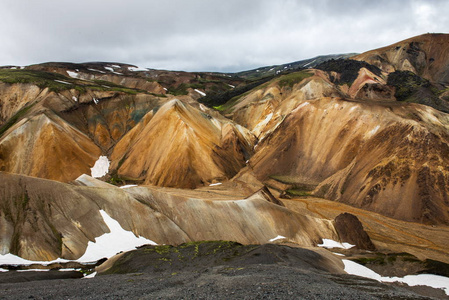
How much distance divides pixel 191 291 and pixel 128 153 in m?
52.3

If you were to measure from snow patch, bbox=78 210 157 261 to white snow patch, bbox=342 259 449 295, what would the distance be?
1600cm

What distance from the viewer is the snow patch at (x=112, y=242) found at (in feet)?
74.3

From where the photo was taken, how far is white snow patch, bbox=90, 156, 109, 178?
57419 mm

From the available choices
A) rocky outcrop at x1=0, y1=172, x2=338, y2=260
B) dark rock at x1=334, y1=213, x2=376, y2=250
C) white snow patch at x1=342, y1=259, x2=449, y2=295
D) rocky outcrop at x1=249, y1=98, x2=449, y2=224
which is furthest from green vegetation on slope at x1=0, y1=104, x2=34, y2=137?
white snow patch at x1=342, y1=259, x2=449, y2=295

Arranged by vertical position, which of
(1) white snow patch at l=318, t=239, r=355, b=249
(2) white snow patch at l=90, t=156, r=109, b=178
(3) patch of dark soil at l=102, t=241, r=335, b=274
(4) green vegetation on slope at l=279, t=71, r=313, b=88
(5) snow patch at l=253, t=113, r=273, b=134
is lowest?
(1) white snow patch at l=318, t=239, r=355, b=249

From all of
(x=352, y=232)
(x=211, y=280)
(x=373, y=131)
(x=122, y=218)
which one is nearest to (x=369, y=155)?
(x=373, y=131)

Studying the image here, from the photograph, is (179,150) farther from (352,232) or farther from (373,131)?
(373,131)

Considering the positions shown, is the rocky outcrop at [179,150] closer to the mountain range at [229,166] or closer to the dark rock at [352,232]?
the mountain range at [229,166]

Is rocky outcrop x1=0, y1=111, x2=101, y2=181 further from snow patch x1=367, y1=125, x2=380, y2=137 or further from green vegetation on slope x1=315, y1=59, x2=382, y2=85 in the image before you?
green vegetation on slope x1=315, y1=59, x2=382, y2=85

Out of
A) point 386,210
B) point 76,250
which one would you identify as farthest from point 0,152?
point 386,210

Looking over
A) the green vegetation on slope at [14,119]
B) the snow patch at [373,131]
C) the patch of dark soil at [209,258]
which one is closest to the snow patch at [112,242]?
the patch of dark soil at [209,258]

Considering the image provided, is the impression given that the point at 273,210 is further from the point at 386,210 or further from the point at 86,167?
the point at 86,167

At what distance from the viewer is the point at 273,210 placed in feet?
111

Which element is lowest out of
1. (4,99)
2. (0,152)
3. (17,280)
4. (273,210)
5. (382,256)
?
(382,256)
